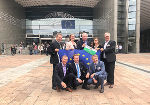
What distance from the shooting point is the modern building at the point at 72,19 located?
30484mm

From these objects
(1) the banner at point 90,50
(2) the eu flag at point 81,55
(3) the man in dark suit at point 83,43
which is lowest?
(2) the eu flag at point 81,55

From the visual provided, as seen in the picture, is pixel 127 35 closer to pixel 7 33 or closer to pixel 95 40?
pixel 7 33

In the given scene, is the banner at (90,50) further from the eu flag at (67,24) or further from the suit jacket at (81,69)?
the eu flag at (67,24)

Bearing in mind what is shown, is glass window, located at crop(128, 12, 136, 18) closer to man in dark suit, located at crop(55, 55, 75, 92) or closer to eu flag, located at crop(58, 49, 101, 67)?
eu flag, located at crop(58, 49, 101, 67)

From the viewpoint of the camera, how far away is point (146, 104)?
4133mm

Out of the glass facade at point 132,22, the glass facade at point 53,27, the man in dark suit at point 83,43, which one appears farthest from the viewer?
the glass facade at point 53,27

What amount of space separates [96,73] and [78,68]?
55 centimetres

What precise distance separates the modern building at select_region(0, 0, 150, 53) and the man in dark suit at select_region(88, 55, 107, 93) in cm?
2364

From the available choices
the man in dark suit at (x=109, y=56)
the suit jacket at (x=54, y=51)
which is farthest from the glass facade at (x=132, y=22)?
the suit jacket at (x=54, y=51)

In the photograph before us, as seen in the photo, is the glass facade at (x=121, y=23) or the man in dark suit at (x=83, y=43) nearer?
the man in dark suit at (x=83, y=43)

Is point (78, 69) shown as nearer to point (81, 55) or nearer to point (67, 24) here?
point (81, 55)

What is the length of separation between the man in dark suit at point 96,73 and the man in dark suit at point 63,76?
0.58 metres

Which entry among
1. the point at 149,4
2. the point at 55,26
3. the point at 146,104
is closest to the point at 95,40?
the point at 146,104

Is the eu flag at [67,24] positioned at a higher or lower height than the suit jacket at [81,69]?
higher
